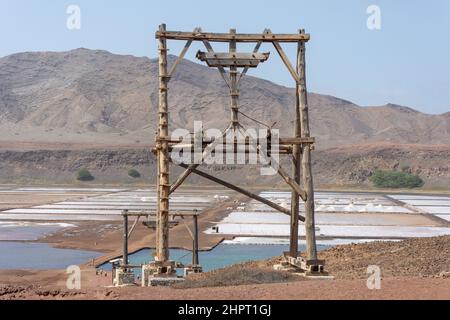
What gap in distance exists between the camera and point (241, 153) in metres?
12.4

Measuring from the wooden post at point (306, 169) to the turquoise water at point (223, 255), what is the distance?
15.4m

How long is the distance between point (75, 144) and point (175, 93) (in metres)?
69.0

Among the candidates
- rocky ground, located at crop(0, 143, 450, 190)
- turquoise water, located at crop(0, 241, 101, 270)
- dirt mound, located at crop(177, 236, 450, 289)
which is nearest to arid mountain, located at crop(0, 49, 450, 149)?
rocky ground, located at crop(0, 143, 450, 190)

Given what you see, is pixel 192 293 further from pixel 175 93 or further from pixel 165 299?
pixel 175 93

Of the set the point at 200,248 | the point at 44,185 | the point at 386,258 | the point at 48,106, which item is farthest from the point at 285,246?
the point at 48,106

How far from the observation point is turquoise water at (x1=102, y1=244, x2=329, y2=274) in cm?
2928

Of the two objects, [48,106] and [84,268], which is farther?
[48,106]

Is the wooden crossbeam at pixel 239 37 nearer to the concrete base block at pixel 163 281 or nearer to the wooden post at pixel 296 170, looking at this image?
the wooden post at pixel 296 170

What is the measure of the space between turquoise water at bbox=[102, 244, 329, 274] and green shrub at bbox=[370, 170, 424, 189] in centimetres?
6761

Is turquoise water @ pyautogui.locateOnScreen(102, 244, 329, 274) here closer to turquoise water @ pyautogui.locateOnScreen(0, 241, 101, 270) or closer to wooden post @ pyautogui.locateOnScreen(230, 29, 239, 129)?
turquoise water @ pyautogui.locateOnScreen(0, 241, 101, 270)

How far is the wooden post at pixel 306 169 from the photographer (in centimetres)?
1232

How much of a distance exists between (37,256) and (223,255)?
8.30m

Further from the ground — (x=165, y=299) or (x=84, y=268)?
(x=165, y=299)

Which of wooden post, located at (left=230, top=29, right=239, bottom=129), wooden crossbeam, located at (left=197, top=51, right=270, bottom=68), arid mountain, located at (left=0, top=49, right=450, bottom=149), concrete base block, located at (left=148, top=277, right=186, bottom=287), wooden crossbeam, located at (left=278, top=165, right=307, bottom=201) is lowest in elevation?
concrete base block, located at (left=148, top=277, right=186, bottom=287)
